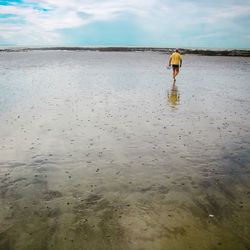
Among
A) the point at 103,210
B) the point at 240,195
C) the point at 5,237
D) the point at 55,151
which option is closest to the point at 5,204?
the point at 5,237

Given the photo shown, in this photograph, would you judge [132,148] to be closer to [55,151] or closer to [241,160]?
[55,151]

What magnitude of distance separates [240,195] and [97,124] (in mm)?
5661

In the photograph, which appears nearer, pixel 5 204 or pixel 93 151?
pixel 5 204

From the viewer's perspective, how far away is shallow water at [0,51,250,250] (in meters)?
3.84

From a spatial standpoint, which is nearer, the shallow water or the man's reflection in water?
the shallow water

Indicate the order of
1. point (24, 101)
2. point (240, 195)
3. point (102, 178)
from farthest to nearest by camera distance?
point (24, 101) → point (102, 178) → point (240, 195)

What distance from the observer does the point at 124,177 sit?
5523mm

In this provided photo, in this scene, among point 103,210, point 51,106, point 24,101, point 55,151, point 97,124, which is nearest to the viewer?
point 103,210

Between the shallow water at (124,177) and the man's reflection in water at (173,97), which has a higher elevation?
the man's reflection in water at (173,97)

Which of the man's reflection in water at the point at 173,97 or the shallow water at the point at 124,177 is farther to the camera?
the man's reflection in water at the point at 173,97

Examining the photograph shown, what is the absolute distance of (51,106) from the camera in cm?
1160

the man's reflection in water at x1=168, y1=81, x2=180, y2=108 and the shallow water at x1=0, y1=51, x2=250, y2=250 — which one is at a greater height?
the man's reflection in water at x1=168, y1=81, x2=180, y2=108

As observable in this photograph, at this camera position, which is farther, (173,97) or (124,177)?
(173,97)

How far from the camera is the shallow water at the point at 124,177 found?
3840mm
